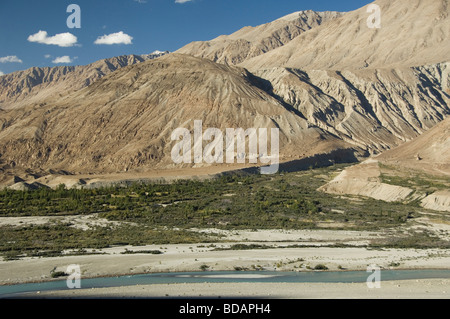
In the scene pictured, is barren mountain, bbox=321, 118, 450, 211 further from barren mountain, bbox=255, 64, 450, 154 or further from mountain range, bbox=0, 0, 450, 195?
barren mountain, bbox=255, 64, 450, 154

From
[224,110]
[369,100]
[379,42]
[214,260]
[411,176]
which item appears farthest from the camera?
[379,42]

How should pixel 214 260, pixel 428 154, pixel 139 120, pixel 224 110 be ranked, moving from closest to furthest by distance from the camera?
pixel 214 260 → pixel 428 154 → pixel 139 120 → pixel 224 110

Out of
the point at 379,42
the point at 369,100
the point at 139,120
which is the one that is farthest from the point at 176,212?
the point at 379,42

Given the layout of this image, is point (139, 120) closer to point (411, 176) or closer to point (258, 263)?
point (411, 176)

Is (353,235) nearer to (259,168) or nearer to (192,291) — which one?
(192,291)

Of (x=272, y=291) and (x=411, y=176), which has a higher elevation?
(x=411, y=176)

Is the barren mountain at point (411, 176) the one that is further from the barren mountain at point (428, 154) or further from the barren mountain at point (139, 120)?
the barren mountain at point (139, 120)

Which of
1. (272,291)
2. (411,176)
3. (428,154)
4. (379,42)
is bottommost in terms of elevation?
(272,291)

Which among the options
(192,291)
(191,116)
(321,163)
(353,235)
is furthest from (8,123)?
(192,291)
